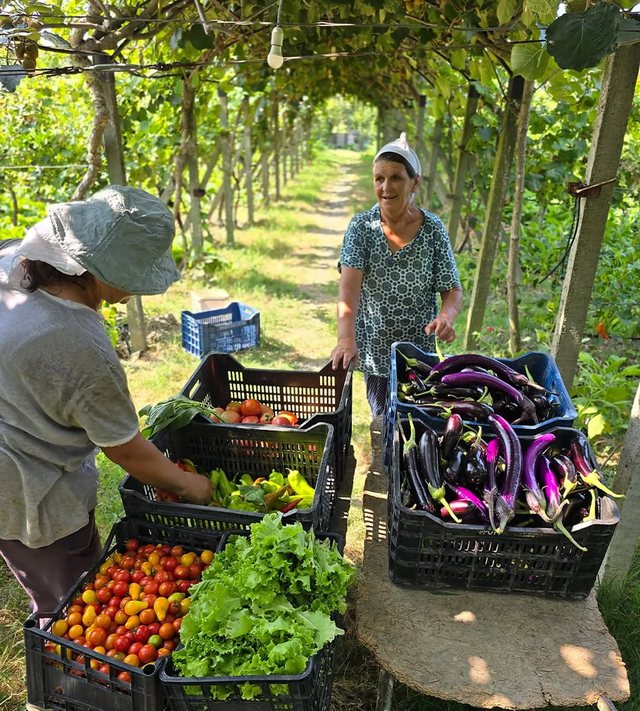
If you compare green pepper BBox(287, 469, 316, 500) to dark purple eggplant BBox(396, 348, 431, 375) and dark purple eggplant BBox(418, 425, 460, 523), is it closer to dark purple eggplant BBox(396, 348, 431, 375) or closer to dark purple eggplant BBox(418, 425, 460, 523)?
dark purple eggplant BBox(418, 425, 460, 523)

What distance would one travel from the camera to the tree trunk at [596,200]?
251 cm

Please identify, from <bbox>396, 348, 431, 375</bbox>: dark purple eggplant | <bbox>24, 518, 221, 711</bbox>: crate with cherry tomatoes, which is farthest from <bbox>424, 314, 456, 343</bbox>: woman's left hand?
<bbox>24, 518, 221, 711</bbox>: crate with cherry tomatoes

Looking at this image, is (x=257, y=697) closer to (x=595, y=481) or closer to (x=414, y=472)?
(x=414, y=472)

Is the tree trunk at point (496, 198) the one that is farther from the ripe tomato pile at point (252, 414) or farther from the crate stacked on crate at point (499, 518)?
the crate stacked on crate at point (499, 518)

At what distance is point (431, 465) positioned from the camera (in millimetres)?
2258

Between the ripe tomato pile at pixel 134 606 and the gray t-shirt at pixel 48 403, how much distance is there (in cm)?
33

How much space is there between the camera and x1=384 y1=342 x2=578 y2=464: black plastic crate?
95.3 inches

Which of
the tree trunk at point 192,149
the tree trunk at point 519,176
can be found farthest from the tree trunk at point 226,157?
the tree trunk at point 519,176

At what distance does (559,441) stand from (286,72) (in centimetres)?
797

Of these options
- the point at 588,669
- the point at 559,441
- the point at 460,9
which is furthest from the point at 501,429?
the point at 460,9

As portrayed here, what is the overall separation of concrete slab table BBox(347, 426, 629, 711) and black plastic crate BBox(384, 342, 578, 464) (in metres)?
0.64

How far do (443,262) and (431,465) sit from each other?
1.52 metres

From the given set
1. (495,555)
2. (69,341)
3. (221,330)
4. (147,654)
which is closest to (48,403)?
(69,341)

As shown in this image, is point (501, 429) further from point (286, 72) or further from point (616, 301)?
point (286, 72)
